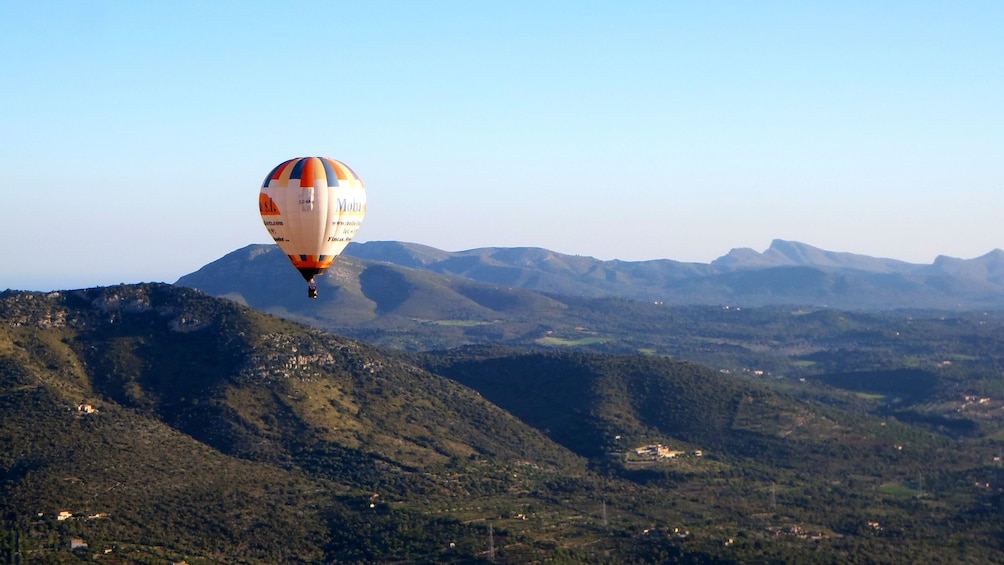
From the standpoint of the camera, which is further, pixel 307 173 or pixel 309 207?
pixel 307 173

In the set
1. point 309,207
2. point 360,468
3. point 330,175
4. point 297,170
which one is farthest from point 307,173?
point 360,468

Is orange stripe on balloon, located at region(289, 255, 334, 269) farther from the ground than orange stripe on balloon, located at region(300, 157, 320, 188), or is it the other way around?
orange stripe on balloon, located at region(300, 157, 320, 188)

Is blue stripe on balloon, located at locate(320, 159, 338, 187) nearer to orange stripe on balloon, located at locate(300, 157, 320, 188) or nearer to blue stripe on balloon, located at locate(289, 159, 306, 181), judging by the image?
orange stripe on balloon, located at locate(300, 157, 320, 188)

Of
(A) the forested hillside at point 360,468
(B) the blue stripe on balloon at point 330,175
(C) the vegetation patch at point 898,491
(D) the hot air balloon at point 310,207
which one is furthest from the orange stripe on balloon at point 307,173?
(C) the vegetation patch at point 898,491

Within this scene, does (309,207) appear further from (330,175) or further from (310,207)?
(330,175)

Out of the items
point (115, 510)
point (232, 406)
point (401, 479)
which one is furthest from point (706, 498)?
point (115, 510)

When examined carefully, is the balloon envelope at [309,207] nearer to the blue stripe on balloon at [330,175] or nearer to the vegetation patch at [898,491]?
the blue stripe on balloon at [330,175]

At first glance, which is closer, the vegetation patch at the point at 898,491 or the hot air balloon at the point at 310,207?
the hot air balloon at the point at 310,207

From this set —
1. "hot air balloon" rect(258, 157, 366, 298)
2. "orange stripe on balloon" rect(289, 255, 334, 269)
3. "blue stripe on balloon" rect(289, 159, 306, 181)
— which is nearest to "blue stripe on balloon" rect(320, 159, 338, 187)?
"hot air balloon" rect(258, 157, 366, 298)
